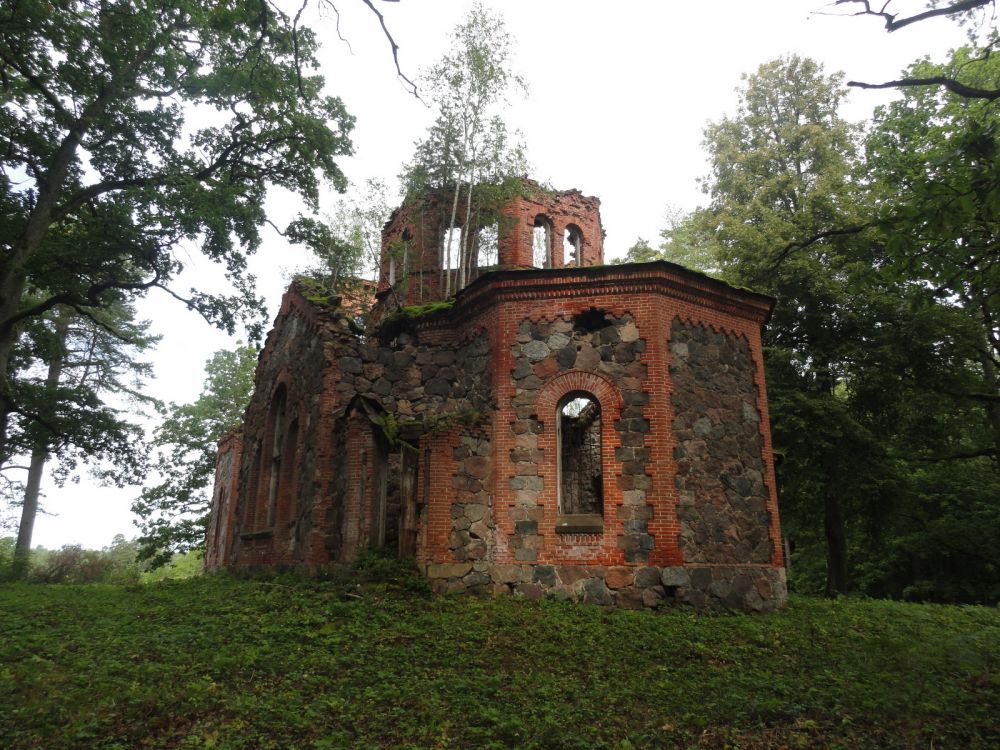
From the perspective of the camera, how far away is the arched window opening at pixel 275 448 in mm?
15934

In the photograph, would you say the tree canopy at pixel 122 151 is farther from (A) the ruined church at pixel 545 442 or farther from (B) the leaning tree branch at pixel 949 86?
(B) the leaning tree branch at pixel 949 86

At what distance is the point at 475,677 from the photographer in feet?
24.3

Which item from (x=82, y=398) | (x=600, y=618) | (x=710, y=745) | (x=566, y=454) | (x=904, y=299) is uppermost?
(x=904, y=299)

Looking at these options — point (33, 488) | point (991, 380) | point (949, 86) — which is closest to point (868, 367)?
point (991, 380)

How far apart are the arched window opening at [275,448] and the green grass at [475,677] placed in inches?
200

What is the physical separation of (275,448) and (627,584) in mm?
9582

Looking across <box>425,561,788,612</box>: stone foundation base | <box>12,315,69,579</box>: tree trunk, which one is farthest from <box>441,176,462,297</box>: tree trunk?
<box>12,315,69,579</box>: tree trunk

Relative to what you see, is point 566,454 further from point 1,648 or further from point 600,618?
point 1,648

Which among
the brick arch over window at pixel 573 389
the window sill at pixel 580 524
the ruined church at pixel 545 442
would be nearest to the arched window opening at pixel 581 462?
the ruined church at pixel 545 442

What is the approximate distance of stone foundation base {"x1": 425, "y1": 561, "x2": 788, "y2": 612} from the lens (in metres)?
10.6

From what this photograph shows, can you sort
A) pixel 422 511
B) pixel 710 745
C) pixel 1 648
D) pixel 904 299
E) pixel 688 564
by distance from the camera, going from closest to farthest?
1. pixel 710 745
2. pixel 1 648
3. pixel 688 564
4. pixel 422 511
5. pixel 904 299

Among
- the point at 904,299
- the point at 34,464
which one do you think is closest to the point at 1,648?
the point at 904,299

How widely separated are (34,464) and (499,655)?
2872 cm

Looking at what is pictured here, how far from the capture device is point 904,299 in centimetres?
1784
